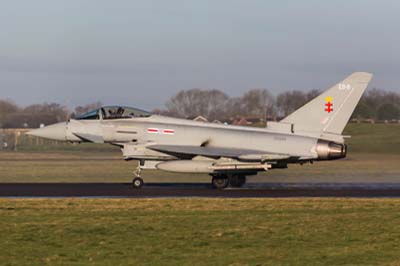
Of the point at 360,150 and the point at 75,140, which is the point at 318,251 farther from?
the point at 360,150

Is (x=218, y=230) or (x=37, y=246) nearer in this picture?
(x=37, y=246)

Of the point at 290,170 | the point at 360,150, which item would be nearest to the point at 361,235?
the point at 290,170

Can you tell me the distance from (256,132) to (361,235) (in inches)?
514

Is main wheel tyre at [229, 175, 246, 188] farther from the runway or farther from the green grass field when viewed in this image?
the green grass field

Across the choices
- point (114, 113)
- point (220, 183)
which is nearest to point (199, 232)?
point (220, 183)

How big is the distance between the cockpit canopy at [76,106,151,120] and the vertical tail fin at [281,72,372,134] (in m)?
4.91

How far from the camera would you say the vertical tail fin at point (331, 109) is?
2762 cm

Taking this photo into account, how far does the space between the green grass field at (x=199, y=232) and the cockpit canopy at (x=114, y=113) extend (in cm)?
666

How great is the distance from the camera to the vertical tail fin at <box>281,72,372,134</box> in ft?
90.6

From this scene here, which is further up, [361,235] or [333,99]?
[333,99]

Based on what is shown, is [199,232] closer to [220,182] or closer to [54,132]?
[220,182]

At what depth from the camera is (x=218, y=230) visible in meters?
15.2

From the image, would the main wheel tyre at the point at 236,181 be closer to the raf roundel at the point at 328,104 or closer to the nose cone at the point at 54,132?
the raf roundel at the point at 328,104

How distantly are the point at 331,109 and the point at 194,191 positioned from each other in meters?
5.45
